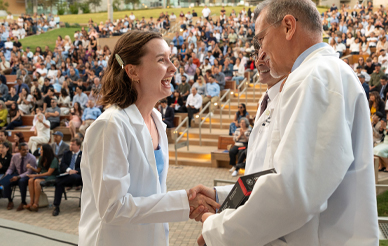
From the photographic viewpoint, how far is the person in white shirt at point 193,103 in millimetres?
13047

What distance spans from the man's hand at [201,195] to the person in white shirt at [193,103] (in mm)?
10925

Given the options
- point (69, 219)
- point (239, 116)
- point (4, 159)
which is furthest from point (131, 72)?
point (239, 116)

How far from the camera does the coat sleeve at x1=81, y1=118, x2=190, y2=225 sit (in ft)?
5.77

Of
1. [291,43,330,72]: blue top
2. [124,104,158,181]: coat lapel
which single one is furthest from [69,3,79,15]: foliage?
[291,43,330,72]: blue top

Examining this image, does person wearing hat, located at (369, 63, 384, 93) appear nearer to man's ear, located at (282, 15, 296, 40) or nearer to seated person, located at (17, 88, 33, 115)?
seated person, located at (17, 88, 33, 115)

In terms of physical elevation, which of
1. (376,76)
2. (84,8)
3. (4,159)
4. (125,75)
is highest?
(84,8)

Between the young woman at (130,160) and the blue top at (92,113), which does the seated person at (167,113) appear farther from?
the young woman at (130,160)

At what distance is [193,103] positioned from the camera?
1308 cm

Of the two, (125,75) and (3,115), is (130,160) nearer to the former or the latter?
(125,75)

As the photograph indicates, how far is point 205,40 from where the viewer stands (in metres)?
21.4

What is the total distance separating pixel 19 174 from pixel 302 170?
7.96m

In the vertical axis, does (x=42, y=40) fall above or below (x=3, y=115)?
above

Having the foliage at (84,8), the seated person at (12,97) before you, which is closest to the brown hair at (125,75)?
the seated person at (12,97)

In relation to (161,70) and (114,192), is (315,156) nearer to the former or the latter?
(114,192)
